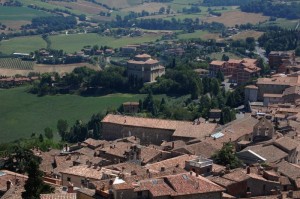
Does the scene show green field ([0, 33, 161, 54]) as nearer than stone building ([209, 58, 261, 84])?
No

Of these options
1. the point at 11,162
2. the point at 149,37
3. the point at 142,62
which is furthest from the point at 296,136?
the point at 149,37

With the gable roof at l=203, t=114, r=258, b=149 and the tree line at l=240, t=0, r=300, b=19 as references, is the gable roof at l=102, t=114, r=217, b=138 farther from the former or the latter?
the tree line at l=240, t=0, r=300, b=19

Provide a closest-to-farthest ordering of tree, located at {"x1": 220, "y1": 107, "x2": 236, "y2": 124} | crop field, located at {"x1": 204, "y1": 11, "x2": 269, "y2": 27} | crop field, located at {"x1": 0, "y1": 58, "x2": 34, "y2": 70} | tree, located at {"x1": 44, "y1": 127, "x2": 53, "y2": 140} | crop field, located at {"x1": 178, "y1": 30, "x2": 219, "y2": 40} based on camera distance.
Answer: tree, located at {"x1": 220, "y1": 107, "x2": 236, "y2": 124} < tree, located at {"x1": 44, "y1": 127, "x2": 53, "y2": 140} < crop field, located at {"x1": 0, "y1": 58, "x2": 34, "y2": 70} < crop field, located at {"x1": 178, "y1": 30, "x2": 219, "y2": 40} < crop field, located at {"x1": 204, "y1": 11, "x2": 269, "y2": 27}

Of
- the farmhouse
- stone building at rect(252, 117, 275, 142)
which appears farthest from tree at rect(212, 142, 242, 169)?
the farmhouse

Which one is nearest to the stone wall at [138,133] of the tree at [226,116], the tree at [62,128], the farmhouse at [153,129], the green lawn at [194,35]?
the farmhouse at [153,129]

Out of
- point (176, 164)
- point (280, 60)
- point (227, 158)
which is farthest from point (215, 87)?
point (176, 164)

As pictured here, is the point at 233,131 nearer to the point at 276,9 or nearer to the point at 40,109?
the point at 40,109

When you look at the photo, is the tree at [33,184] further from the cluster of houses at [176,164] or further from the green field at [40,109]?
the green field at [40,109]
